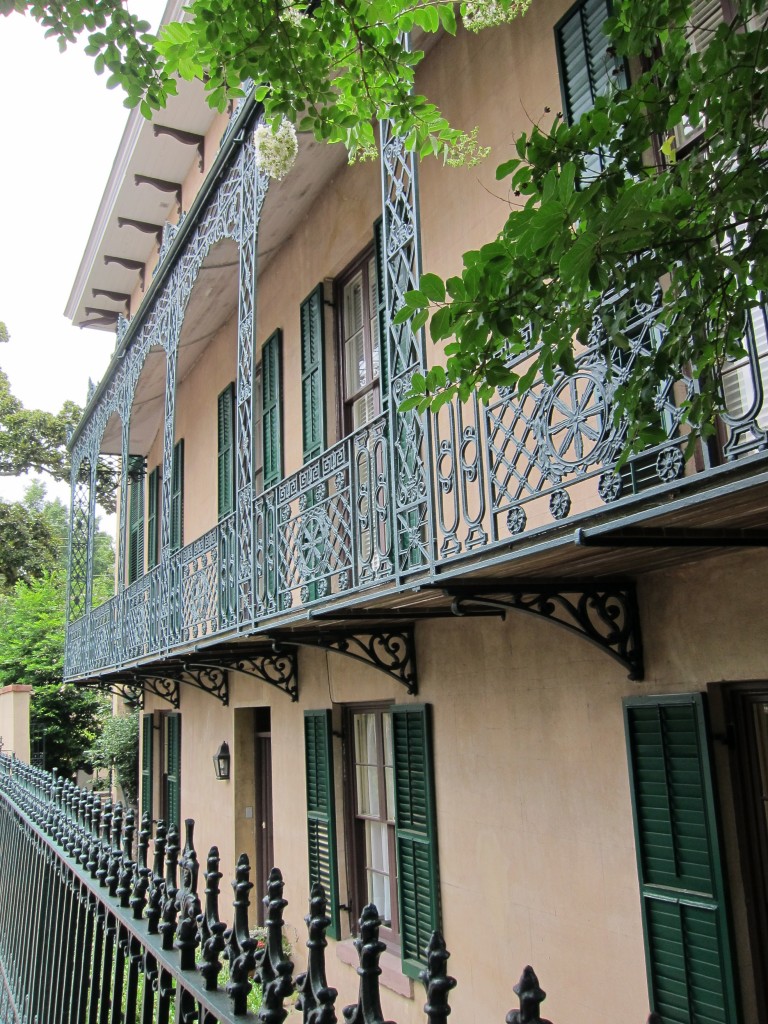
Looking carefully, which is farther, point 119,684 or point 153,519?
point 153,519

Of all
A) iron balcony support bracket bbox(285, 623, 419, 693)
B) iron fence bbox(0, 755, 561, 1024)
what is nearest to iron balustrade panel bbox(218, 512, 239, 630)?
iron balcony support bracket bbox(285, 623, 419, 693)

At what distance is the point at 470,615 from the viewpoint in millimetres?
4617

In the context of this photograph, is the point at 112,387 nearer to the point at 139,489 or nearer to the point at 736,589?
the point at 139,489

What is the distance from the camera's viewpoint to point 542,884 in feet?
15.4

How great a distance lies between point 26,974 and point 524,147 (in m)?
3.87

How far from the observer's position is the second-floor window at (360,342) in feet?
23.7

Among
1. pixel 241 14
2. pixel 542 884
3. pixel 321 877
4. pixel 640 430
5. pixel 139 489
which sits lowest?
pixel 321 877

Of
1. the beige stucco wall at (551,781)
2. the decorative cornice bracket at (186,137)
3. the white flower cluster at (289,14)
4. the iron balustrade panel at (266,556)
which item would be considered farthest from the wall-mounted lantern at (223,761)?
the white flower cluster at (289,14)

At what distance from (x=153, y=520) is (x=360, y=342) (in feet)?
27.4

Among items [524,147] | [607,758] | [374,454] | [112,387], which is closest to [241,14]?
[524,147]

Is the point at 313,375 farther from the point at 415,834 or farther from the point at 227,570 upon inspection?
the point at 415,834

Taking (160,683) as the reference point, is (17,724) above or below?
below

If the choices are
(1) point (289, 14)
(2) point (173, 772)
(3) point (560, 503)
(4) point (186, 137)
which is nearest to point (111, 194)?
(4) point (186, 137)

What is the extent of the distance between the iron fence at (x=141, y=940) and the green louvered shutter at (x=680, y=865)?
6.50 ft
